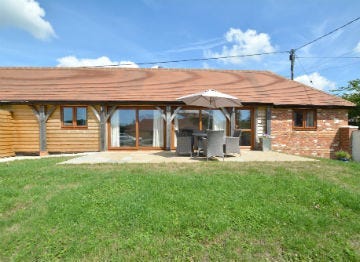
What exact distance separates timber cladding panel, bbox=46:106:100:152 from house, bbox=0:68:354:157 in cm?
4

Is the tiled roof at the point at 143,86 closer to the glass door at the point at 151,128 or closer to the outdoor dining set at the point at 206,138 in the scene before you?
the glass door at the point at 151,128

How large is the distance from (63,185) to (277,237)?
171 inches

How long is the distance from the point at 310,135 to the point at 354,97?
27.0ft

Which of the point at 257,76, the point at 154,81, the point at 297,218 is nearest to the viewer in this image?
the point at 297,218

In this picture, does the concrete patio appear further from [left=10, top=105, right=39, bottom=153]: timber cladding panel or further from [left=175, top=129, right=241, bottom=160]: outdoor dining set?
[left=10, top=105, right=39, bottom=153]: timber cladding panel

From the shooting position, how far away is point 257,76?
14.0 metres

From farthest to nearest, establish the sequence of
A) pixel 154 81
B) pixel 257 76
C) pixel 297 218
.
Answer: pixel 257 76 → pixel 154 81 → pixel 297 218

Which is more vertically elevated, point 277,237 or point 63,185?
point 63,185

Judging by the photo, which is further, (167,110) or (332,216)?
(167,110)

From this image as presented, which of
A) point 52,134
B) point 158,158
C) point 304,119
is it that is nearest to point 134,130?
point 158,158

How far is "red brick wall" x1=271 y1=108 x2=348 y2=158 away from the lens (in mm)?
11203

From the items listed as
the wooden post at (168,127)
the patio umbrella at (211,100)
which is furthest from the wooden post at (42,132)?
the patio umbrella at (211,100)

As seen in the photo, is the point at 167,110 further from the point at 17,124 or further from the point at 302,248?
the point at 302,248

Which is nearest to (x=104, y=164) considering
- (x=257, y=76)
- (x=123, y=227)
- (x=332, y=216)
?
(x=123, y=227)
